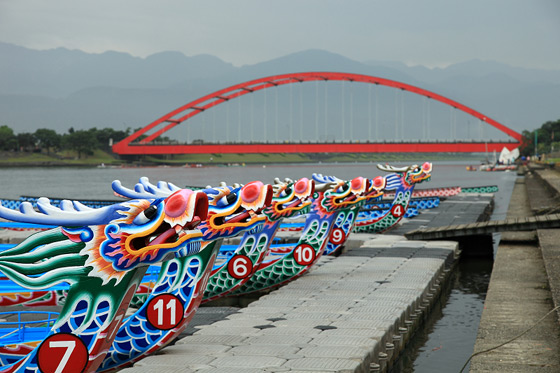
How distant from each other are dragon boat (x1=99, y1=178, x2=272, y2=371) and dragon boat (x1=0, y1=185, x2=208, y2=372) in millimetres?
991

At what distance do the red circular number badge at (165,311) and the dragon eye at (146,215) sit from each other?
1656 mm

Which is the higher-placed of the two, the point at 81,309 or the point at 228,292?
the point at 81,309

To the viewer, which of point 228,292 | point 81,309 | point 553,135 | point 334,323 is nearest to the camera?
point 81,309

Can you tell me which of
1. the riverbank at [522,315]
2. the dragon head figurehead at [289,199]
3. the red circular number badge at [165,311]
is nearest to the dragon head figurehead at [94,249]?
A: the red circular number badge at [165,311]

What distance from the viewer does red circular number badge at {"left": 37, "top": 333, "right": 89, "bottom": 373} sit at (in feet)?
Result: 20.2

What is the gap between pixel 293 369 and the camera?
6.82 m

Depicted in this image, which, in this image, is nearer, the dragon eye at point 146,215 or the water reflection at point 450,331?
the dragon eye at point 146,215

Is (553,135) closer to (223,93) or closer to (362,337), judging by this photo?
(223,93)

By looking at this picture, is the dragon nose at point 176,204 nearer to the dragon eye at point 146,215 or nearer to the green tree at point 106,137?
the dragon eye at point 146,215

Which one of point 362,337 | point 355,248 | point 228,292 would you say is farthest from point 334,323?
point 355,248

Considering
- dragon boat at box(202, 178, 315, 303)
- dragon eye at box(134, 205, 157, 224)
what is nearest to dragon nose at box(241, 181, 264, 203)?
dragon boat at box(202, 178, 315, 303)

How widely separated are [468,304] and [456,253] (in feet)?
12.3

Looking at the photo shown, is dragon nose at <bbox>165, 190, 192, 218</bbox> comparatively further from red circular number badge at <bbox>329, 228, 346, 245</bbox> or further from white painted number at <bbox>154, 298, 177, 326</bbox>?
red circular number badge at <bbox>329, 228, 346, 245</bbox>

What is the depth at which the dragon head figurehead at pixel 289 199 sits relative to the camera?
36.4ft
